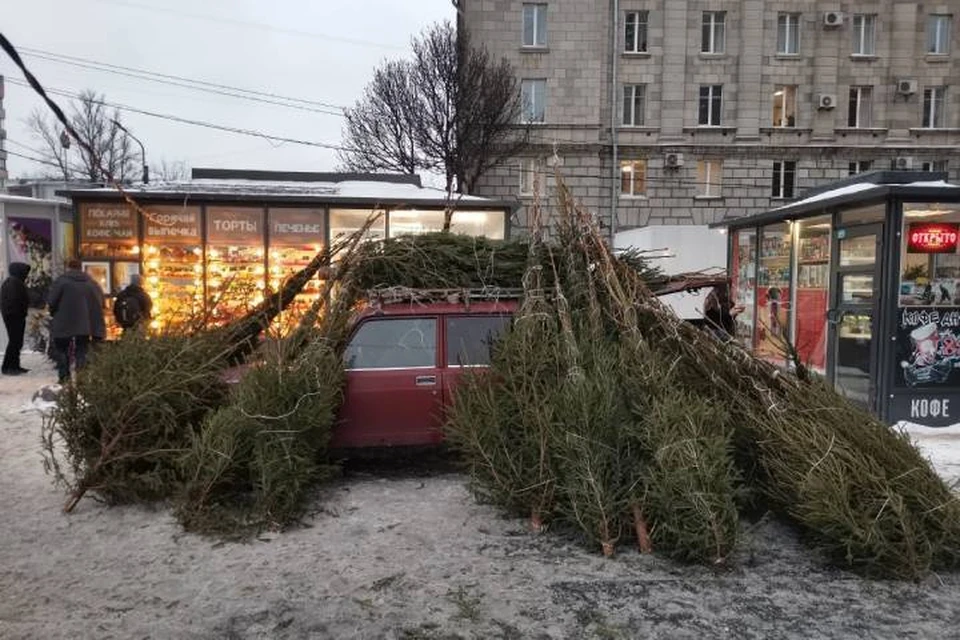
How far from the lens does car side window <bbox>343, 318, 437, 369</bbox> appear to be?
6.30 metres

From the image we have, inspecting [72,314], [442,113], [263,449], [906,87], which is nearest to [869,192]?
[263,449]

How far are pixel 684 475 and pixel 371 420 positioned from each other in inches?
110

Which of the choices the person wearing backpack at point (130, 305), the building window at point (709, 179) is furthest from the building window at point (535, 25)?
the person wearing backpack at point (130, 305)

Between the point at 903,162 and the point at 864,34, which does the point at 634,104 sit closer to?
the point at 864,34

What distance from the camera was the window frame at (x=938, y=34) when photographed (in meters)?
32.9

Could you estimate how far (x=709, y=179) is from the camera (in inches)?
1280

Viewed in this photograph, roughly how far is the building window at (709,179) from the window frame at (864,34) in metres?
7.99

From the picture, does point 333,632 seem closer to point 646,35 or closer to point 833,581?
point 833,581

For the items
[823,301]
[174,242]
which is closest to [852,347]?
[823,301]

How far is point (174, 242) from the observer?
46.3 feet

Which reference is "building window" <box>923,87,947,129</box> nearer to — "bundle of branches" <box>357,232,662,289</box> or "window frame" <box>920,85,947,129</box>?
"window frame" <box>920,85,947,129</box>

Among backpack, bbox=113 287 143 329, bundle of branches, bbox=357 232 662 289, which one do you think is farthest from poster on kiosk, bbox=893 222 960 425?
backpack, bbox=113 287 143 329

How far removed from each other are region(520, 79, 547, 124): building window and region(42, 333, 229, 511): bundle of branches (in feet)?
90.2

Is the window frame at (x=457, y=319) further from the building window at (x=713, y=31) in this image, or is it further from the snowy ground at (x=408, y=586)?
the building window at (x=713, y=31)
